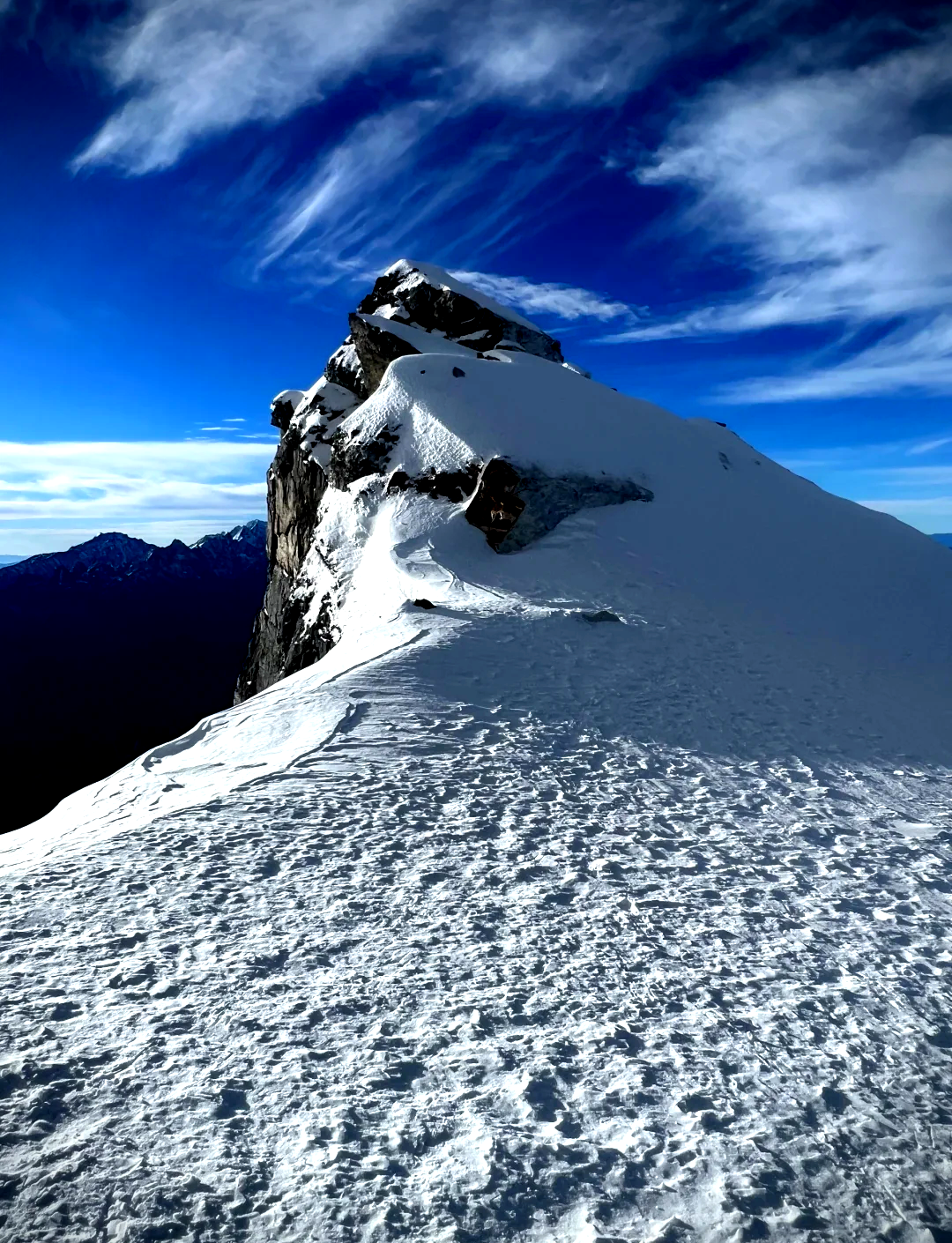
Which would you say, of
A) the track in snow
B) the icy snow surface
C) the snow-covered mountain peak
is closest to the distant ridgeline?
the snow-covered mountain peak

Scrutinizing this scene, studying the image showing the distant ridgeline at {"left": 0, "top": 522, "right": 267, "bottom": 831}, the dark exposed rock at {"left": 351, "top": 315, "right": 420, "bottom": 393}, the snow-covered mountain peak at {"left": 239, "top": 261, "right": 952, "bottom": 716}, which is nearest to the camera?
the snow-covered mountain peak at {"left": 239, "top": 261, "right": 952, "bottom": 716}

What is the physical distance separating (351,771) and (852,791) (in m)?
6.79

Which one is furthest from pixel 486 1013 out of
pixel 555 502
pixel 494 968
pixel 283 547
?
pixel 283 547

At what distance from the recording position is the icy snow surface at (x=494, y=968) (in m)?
4.16

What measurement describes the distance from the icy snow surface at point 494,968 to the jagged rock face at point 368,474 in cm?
1170

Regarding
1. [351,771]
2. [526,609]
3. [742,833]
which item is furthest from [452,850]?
[526,609]

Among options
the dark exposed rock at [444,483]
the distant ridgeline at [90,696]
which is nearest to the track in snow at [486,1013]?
the dark exposed rock at [444,483]

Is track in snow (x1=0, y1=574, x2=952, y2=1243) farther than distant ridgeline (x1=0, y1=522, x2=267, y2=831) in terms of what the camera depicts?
No

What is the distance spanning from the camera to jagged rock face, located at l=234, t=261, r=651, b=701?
24.6 metres

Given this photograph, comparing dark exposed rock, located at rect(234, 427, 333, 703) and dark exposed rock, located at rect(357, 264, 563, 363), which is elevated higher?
dark exposed rock, located at rect(357, 264, 563, 363)

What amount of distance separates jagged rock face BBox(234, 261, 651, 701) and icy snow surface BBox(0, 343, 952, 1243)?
11.7 metres

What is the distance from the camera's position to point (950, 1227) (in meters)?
4.11

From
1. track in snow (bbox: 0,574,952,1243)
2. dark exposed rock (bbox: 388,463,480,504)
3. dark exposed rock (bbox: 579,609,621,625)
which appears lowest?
track in snow (bbox: 0,574,952,1243)

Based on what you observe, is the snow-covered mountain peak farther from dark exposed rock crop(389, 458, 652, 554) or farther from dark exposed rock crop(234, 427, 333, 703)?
dark exposed rock crop(234, 427, 333, 703)
